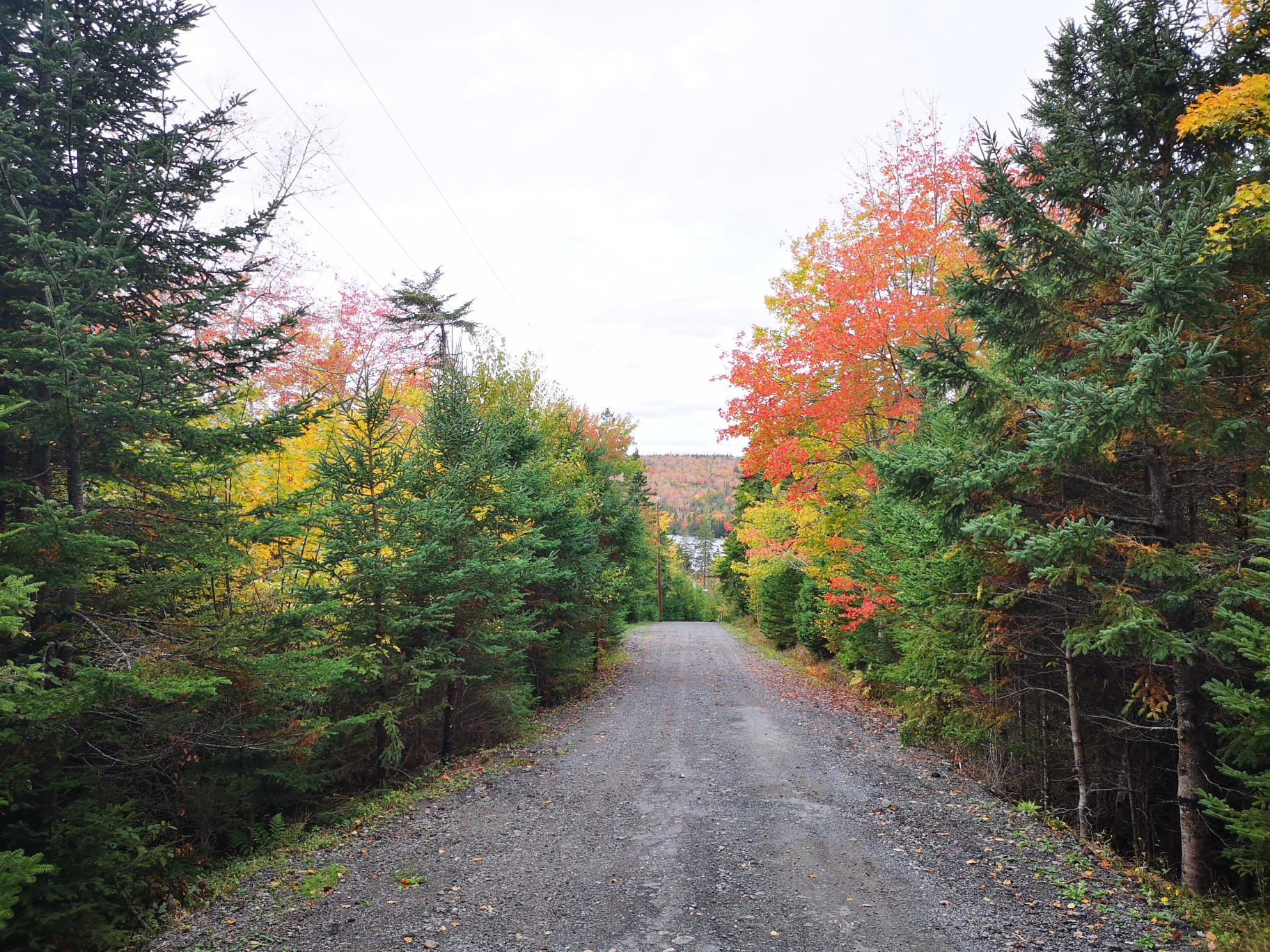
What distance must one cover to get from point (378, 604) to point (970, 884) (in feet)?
25.6

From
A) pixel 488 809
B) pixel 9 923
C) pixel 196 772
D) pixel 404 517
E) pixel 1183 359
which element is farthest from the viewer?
pixel 404 517

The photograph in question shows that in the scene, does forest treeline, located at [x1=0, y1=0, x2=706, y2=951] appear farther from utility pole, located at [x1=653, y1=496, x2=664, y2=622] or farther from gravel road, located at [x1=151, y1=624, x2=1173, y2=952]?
utility pole, located at [x1=653, y1=496, x2=664, y2=622]

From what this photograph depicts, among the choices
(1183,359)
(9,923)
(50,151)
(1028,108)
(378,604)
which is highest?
(1028,108)

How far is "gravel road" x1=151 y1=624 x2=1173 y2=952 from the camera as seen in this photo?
5.27m

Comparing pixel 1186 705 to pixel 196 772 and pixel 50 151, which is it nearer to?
pixel 196 772

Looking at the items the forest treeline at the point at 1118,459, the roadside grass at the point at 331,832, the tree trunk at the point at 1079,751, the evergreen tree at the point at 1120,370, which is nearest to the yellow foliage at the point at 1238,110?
the forest treeline at the point at 1118,459

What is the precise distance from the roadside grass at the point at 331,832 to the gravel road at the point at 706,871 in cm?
15

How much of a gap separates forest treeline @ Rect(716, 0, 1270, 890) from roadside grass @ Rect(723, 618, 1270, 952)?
296mm

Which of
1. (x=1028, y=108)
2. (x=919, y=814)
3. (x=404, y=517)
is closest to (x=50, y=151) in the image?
(x=404, y=517)

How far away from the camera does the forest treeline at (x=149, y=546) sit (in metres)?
5.00

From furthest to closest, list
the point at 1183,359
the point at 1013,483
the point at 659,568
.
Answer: the point at 659,568
the point at 1013,483
the point at 1183,359

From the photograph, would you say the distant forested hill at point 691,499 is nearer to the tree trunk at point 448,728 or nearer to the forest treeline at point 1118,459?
the tree trunk at point 448,728

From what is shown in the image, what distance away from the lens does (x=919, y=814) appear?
7898mm

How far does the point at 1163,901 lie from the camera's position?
5496mm
